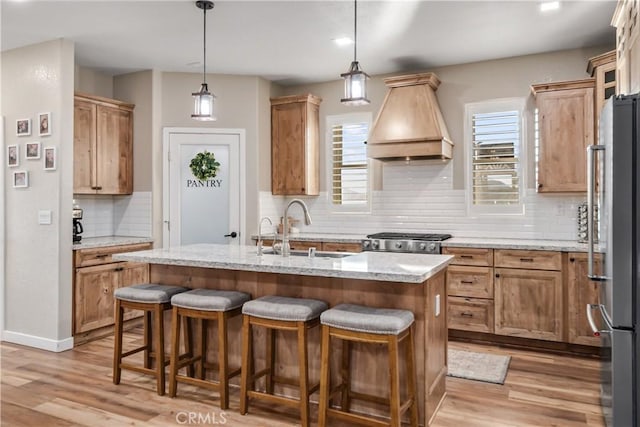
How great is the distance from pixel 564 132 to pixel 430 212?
1.59 meters

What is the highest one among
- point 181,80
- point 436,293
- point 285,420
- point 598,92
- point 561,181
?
point 181,80

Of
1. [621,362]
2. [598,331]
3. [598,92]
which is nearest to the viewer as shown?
[621,362]

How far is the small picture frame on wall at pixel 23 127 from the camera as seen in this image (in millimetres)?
4586

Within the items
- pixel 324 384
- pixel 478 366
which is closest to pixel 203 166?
Result: pixel 324 384

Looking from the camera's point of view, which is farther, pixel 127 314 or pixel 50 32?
pixel 127 314

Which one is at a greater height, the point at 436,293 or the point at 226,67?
the point at 226,67

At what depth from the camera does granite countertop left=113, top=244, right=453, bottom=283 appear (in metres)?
2.66

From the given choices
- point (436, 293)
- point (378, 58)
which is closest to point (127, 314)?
point (436, 293)

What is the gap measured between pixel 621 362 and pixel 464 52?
342 cm

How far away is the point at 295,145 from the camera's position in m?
5.83

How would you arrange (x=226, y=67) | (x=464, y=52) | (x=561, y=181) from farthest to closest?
1. (x=226, y=67)
2. (x=464, y=52)
3. (x=561, y=181)

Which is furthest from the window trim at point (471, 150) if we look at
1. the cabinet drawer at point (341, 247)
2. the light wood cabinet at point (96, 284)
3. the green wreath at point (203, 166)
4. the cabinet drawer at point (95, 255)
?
the cabinet drawer at point (95, 255)

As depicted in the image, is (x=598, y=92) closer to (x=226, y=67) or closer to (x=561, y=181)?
(x=561, y=181)

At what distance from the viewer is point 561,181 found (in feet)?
14.8
